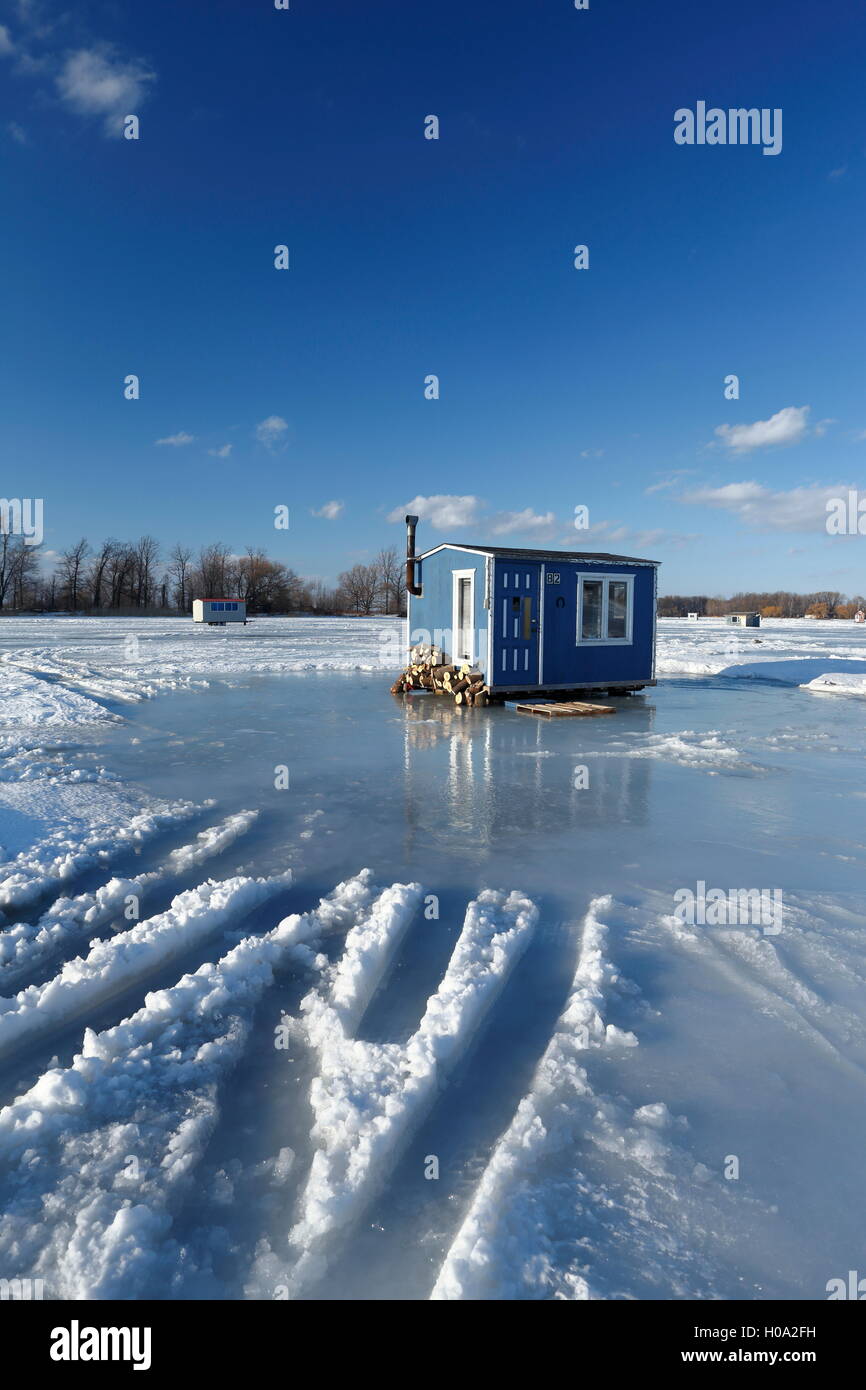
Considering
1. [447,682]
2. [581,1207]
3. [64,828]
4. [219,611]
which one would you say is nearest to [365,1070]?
[581,1207]

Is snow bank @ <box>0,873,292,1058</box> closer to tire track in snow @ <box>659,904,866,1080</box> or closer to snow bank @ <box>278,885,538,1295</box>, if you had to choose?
snow bank @ <box>278,885,538,1295</box>

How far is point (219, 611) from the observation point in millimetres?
54438

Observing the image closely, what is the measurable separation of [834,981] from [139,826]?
5233 millimetres

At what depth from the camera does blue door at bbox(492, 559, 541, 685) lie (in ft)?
47.7

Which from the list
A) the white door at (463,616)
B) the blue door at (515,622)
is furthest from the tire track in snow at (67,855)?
the white door at (463,616)

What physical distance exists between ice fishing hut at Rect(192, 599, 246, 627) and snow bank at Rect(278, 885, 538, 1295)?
51.8 meters

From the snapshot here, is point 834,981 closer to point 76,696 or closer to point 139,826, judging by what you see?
point 139,826

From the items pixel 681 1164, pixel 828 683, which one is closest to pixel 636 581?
pixel 828 683

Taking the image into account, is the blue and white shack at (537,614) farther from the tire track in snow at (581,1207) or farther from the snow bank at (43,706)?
the tire track in snow at (581,1207)

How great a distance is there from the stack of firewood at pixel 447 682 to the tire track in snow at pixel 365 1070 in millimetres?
10487

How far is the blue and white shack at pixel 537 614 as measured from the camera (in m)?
14.6
